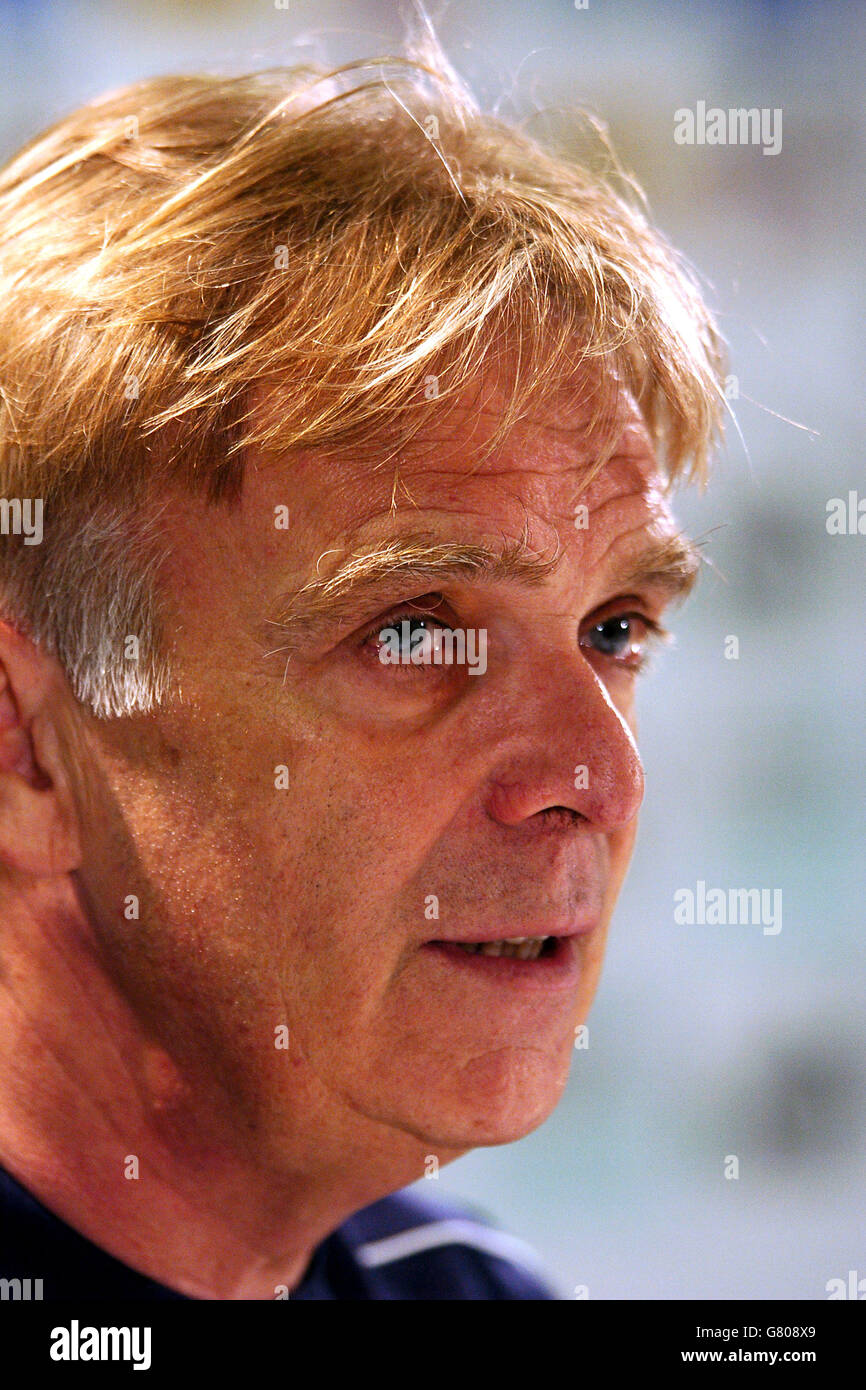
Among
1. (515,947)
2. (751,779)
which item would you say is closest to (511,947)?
(515,947)

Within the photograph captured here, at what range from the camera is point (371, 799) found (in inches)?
39.9

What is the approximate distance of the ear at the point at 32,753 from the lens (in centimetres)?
106

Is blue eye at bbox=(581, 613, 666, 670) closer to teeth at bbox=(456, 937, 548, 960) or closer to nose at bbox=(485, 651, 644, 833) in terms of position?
nose at bbox=(485, 651, 644, 833)

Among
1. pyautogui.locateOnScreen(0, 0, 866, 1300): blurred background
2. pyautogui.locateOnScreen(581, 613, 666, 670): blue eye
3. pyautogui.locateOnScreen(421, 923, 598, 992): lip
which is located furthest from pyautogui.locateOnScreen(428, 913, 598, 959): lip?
pyautogui.locateOnScreen(0, 0, 866, 1300): blurred background

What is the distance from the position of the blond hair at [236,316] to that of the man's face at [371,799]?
40 millimetres

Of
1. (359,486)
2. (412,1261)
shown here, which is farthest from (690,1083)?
(359,486)

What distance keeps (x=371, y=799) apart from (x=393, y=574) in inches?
6.9

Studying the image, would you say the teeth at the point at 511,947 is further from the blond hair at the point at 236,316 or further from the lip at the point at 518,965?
the blond hair at the point at 236,316

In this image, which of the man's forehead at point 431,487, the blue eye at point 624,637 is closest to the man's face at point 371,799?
the man's forehead at point 431,487

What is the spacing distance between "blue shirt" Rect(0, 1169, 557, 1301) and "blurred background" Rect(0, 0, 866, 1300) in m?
0.25

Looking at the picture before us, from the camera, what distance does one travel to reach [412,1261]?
58.7 inches

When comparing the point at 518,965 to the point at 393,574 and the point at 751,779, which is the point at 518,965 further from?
the point at 751,779

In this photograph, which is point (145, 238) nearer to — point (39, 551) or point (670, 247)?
point (39, 551)

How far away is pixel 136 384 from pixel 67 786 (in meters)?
0.33
